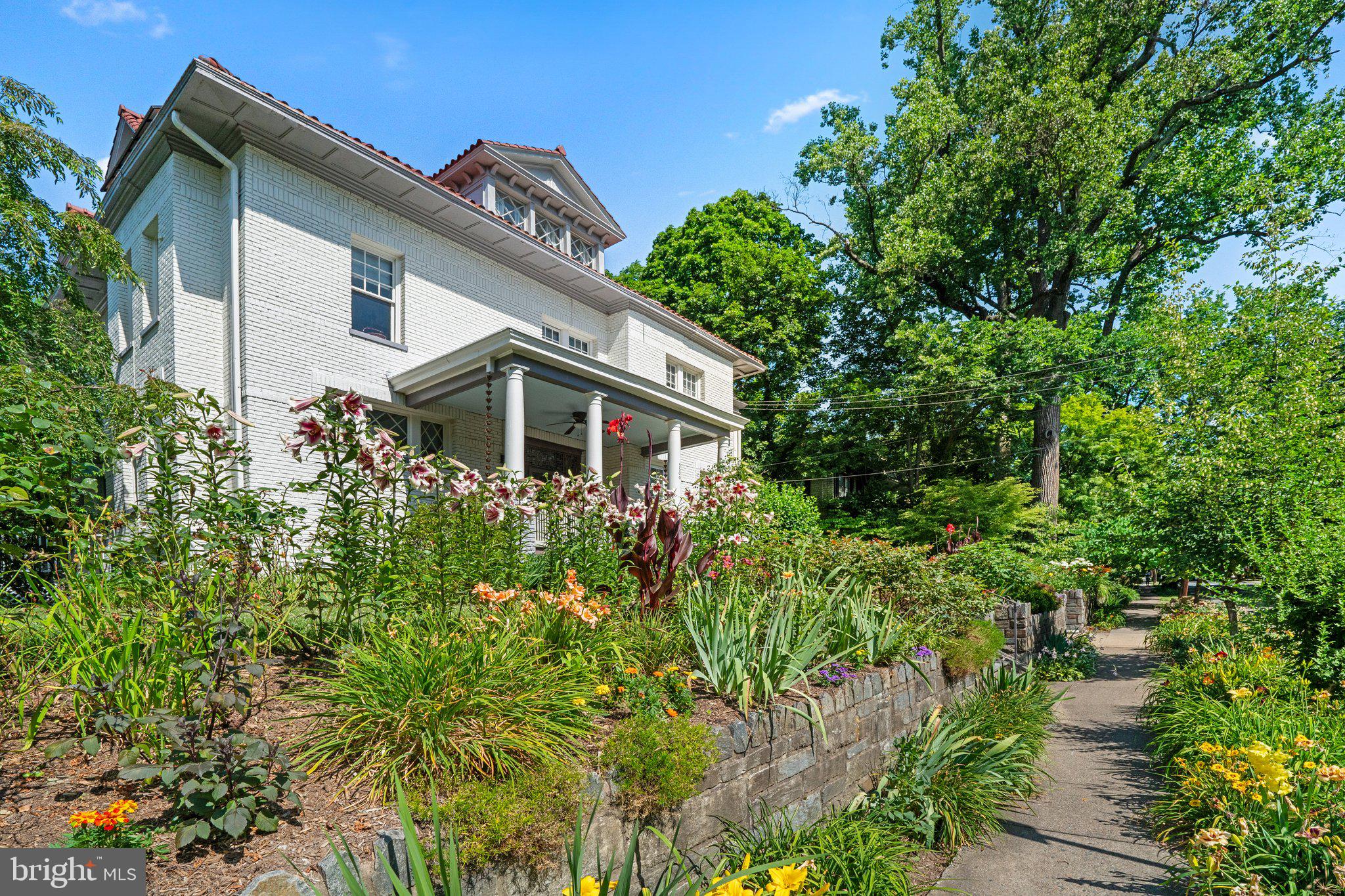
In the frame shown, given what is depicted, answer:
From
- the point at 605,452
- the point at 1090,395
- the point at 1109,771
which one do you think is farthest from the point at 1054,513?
the point at 1109,771

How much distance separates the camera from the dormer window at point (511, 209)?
40.7 ft

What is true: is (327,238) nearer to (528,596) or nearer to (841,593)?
(528,596)

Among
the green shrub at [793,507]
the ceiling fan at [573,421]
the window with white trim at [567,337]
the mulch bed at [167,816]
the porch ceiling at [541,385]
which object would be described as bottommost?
the mulch bed at [167,816]

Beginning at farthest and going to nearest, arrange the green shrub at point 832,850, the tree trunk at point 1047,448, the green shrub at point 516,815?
the tree trunk at point 1047,448
the green shrub at point 832,850
the green shrub at point 516,815

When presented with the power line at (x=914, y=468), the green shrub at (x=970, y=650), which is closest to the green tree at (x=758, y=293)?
the power line at (x=914, y=468)

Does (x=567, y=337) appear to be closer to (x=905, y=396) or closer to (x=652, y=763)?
(x=905, y=396)

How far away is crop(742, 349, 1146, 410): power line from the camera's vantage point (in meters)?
16.1

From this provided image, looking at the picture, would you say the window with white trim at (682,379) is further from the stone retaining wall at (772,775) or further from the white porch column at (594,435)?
the stone retaining wall at (772,775)

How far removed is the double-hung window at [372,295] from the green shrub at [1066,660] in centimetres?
1017

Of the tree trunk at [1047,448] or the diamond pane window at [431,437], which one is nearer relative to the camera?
the diamond pane window at [431,437]

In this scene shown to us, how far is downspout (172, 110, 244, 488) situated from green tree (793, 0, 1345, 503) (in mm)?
14556

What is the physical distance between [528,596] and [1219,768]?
402cm

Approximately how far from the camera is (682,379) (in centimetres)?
Answer: 1543

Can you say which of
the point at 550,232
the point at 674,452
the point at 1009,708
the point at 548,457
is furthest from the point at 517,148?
the point at 1009,708
